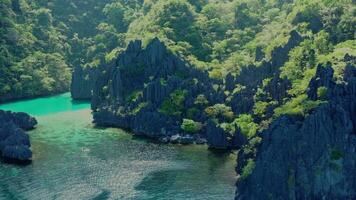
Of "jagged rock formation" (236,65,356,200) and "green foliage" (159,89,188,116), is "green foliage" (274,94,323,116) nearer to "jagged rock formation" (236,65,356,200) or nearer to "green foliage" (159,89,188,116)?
"jagged rock formation" (236,65,356,200)

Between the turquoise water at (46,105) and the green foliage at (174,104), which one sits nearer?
the green foliage at (174,104)

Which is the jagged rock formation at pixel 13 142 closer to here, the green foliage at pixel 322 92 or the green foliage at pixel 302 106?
the green foliage at pixel 302 106

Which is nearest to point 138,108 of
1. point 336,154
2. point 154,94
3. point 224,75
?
point 154,94

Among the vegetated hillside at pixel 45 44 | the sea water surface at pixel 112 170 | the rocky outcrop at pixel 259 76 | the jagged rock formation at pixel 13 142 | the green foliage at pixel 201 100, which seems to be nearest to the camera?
the sea water surface at pixel 112 170

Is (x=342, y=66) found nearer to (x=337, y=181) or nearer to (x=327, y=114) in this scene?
(x=327, y=114)

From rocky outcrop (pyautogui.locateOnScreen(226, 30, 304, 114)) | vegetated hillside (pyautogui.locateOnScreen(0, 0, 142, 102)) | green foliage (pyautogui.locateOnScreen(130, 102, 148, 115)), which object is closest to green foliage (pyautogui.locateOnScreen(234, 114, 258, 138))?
rocky outcrop (pyautogui.locateOnScreen(226, 30, 304, 114))

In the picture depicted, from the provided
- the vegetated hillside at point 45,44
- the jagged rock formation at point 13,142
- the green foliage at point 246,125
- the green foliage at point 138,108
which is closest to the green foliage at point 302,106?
the green foliage at point 246,125
